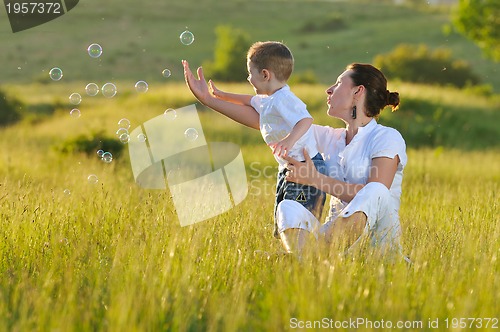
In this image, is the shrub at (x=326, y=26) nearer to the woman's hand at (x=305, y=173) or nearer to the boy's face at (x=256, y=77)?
the boy's face at (x=256, y=77)

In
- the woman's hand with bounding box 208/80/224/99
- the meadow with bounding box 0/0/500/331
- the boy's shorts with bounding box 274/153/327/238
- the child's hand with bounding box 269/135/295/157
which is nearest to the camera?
the meadow with bounding box 0/0/500/331

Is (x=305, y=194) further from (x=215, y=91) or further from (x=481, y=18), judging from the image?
(x=481, y=18)

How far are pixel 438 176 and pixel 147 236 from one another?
34.3ft

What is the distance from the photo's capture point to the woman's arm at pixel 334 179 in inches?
219

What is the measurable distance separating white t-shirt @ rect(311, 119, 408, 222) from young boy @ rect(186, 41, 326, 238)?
0.10 metres

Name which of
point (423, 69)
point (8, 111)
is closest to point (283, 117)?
point (8, 111)

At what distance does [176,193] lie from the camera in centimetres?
683

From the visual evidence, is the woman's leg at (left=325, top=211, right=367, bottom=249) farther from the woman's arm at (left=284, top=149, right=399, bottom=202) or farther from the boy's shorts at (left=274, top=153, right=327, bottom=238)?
the boy's shorts at (left=274, top=153, right=327, bottom=238)

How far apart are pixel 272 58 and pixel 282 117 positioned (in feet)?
1.58

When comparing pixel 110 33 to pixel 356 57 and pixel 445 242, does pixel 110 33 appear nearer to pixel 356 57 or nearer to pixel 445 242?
pixel 356 57

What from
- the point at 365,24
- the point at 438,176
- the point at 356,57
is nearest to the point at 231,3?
the point at 365,24

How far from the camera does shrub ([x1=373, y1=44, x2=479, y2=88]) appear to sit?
3994 centimetres

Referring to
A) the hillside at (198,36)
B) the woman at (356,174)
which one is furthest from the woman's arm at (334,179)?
the hillside at (198,36)

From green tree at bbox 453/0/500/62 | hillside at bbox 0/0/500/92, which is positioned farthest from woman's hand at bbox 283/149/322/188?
hillside at bbox 0/0/500/92
